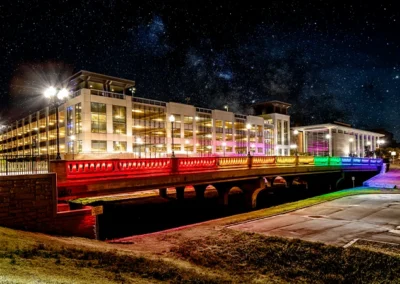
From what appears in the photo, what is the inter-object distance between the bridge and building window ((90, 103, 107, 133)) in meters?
21.5

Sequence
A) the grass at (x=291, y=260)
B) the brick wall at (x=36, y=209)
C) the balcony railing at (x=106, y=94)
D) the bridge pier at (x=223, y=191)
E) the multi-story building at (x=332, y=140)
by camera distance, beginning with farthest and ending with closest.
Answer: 1. the multi-story building at (x=332, y=140)
2. the balcony railing at (x=106, y=94)
3. the bridge pier at (x=223, y=191)
4. the brick wall at (x=36, y=209)
5. the grass at (x=291, y=260)

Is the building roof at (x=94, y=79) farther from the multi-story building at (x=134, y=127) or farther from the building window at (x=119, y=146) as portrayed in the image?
the building window at (x=119, y=146)

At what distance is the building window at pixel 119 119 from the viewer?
172ft

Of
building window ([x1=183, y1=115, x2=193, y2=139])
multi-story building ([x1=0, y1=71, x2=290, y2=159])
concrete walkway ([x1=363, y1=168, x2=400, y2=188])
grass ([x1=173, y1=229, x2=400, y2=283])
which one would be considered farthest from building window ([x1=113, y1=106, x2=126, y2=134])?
Answer: grass ([x1=173, y1=229, x2=400, y2=283])

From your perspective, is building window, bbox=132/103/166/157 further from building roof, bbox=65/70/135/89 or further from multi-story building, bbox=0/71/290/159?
building roof, bbox=65/70/135/89

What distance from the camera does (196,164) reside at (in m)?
19.5

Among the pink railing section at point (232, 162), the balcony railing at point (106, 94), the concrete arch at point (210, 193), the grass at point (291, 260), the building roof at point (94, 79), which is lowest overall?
the concrete arch at point (210, 193)

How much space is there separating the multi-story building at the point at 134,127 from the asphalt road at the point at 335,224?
22.9 m

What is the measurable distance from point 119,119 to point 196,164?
3700 centimetres

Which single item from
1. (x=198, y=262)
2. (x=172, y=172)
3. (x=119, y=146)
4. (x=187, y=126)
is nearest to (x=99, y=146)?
(x=119, y=146)

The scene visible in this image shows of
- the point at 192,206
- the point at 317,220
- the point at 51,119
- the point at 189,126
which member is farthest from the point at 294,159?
the point at 51,119

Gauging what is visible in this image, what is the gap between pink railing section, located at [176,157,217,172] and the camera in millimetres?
18219

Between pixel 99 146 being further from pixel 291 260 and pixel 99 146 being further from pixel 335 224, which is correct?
pixel 291 260

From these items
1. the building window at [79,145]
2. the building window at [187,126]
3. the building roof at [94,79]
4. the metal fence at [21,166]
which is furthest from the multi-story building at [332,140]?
the metal fence at [21,166]
